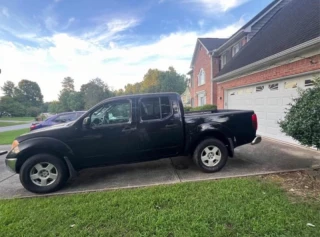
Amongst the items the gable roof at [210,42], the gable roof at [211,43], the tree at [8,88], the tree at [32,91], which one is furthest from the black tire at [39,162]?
the tree at [32,91]

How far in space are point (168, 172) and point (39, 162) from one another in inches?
111

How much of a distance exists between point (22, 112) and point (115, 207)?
5598 cm

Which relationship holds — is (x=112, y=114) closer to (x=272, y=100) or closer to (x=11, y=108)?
(x=272, y=100)

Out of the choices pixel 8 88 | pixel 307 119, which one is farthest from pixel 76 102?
pixel 307 119

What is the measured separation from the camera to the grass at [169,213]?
2.36 meters

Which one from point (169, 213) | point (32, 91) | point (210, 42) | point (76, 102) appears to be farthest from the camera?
point (32, 91)

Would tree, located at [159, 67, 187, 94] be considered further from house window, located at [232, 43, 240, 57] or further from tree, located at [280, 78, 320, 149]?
tree, located at [280, 78, 320, 149]

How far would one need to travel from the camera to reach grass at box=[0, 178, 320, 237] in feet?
7.75

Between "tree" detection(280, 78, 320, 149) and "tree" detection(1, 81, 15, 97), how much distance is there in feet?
260

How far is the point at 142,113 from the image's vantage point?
4125 millimetres

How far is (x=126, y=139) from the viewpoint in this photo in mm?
4000

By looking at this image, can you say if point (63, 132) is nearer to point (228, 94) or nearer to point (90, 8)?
point (90, 8)

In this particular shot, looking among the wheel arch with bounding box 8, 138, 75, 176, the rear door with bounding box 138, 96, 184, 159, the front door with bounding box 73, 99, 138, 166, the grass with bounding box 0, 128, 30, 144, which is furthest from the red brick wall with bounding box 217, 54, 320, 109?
the grass with bounding box 0, 128, 30, 144

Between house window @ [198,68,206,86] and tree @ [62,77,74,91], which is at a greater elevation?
tree @ [62,77,74,91]
